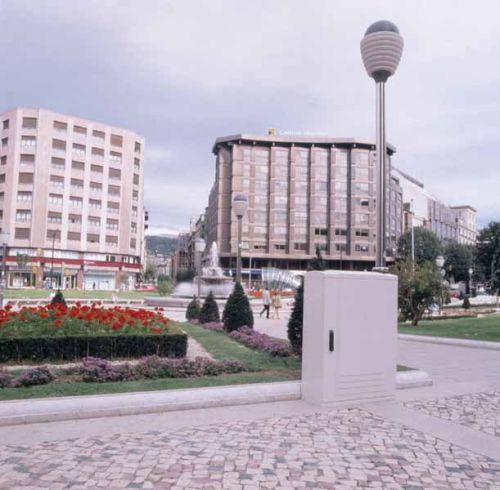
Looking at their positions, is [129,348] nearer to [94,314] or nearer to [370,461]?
[94,314]

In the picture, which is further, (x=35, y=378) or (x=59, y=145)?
(x=59, y=145)

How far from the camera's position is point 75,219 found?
2566 inches

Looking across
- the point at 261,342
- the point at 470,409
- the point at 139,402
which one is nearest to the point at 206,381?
the point at 139,402

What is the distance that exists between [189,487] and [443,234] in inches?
5000

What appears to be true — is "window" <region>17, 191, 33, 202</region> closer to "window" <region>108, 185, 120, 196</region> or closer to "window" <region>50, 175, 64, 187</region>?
"window" <region>50, 175, 64, 187</region>

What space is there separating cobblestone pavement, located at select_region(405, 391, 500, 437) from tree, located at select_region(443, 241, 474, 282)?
72645 millimetres

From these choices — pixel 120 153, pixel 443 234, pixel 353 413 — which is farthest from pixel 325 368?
pixel 443 234

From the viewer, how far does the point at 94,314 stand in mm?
10867

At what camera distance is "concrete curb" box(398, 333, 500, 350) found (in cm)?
1359

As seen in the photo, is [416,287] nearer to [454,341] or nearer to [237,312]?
[454,341]

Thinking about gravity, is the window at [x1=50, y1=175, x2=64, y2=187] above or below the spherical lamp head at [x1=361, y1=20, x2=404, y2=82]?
above

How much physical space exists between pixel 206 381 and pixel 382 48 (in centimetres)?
706

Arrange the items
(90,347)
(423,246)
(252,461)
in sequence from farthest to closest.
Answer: (423,246)
(90,347)
(252,461)

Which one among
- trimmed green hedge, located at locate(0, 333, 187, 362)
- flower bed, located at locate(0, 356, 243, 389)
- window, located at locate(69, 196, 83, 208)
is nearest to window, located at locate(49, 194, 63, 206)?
window, located at locate(69, 196, 83, 208)
